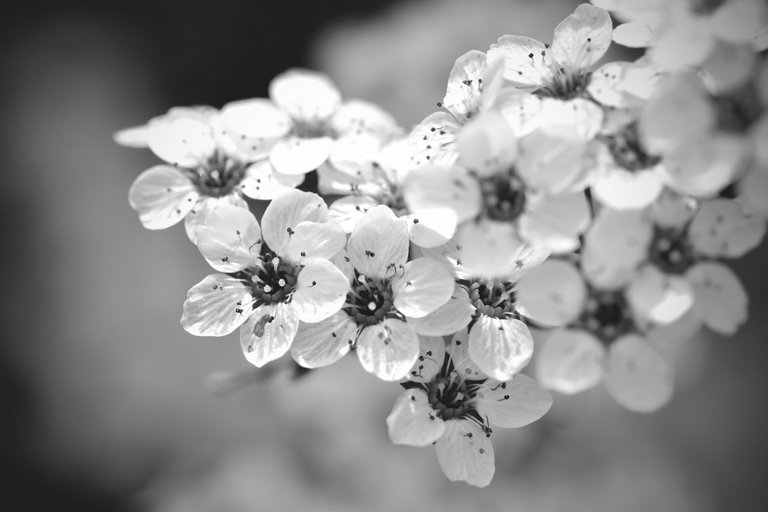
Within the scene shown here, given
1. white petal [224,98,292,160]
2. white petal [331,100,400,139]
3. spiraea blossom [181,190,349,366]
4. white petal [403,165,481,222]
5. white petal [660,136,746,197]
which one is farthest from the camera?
white petal [331,100,400,139]

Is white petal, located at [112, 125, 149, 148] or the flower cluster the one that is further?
white petal, located at [112, 125, 149, 148]

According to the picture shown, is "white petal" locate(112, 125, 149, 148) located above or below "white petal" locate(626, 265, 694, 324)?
above

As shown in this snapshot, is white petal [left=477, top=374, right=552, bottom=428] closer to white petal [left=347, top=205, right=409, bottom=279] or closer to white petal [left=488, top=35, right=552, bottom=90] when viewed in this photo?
white petal [left=347, top=205, right=409, bottom=279]

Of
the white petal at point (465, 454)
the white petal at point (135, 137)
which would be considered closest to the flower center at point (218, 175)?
the white petal at point (135, 137)

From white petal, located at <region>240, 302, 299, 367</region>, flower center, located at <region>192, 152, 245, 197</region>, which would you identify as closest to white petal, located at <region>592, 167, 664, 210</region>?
white petal, located at <region>240, 302, 299, 367</region>

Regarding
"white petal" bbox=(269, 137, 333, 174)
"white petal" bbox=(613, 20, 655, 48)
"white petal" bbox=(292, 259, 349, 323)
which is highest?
"white petal" bbox=(613, 20, 655, 48)

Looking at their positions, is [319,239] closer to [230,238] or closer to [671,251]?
[230,238]

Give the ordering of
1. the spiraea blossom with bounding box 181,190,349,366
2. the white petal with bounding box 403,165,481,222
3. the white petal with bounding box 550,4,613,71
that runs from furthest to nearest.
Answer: the white petal with bounding box 550,4,613,71 < the spiraea blossom with bounding box 181,190,349,366 < the white petal with bounding box 403,165,481,222
